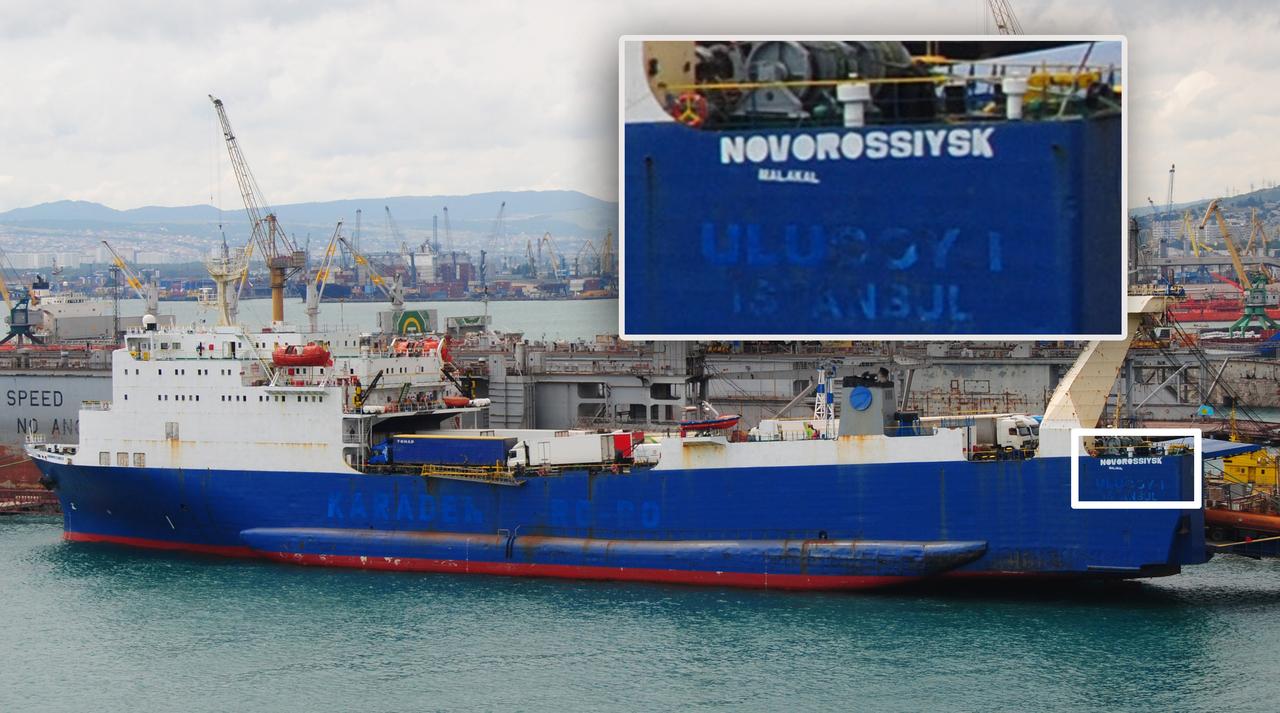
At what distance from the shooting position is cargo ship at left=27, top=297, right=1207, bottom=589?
30.4 m

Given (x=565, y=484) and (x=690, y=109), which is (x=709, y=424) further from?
(x=690, y=109)

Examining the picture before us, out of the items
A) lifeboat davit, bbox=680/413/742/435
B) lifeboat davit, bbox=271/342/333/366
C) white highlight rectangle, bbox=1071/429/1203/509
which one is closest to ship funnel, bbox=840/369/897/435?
lifeboat davit, bbox=680/413/742/435

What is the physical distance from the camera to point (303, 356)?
36750 millimetres

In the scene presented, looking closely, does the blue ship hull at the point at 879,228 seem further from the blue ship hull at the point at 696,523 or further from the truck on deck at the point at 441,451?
the truck on deck at the point at 441,451

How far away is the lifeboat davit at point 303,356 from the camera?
121 feet

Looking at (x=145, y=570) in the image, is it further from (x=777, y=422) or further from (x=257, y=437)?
(x=777, y=422)

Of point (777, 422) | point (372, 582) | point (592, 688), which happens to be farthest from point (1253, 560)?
point (372, 582)

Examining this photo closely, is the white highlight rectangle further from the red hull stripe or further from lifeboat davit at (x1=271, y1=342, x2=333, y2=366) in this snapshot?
lifeboat davit at (x1=271, y1=342, x2=333, y2=366)

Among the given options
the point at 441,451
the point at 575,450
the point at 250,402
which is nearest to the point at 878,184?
the point at 575,450

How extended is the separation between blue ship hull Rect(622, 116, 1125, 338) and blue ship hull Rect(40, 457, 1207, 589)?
5.82 m

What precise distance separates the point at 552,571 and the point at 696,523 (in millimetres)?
3270

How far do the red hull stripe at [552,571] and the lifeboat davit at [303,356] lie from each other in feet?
14.0

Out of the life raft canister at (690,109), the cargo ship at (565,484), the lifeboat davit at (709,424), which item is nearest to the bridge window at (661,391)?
the cargo ship at (565,484)

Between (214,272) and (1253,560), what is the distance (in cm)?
2561
